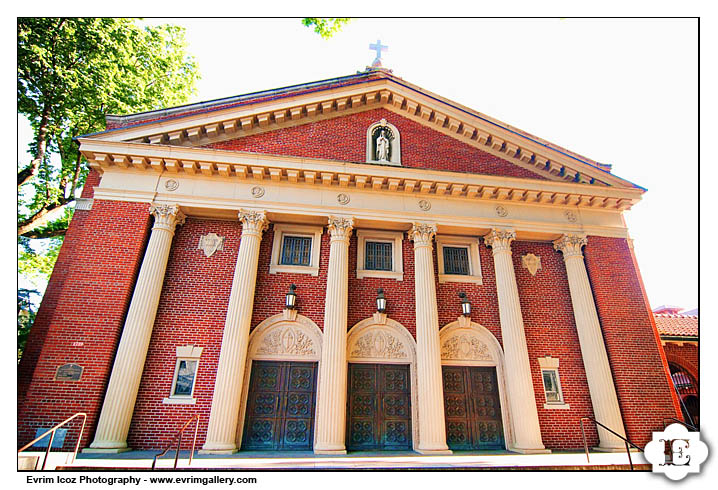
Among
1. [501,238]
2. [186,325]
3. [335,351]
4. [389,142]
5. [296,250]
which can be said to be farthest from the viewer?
[389,142]

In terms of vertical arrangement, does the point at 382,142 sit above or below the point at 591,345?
above

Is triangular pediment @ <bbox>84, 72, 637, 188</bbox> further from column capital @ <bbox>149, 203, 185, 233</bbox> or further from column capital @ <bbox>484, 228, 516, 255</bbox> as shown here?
column capital @ <bbox>484, 228, 516, 255</bbox>

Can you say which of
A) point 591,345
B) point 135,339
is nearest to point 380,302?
point 591,345

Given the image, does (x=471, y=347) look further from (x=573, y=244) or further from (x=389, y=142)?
(x=389, y=142)

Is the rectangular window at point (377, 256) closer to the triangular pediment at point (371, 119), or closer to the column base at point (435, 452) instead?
the triangular pediment at point (371, 119)

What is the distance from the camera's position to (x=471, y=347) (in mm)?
11539

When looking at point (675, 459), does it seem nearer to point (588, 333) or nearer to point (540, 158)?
point (588, 333)

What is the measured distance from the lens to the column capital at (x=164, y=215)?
10859mm

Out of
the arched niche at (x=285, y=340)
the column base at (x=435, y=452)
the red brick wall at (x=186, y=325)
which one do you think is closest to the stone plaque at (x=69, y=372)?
the red brick wall at (x=186, y=325)

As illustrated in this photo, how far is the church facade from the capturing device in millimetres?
9570

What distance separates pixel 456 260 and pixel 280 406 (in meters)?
7.33

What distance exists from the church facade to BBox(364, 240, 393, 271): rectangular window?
92 millimetres

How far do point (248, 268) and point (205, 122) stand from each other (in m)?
5.04

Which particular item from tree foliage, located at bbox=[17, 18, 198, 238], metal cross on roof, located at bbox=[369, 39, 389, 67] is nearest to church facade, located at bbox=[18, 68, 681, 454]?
metal cross on roof, located at bbox=[369, 39, 389, 67]
